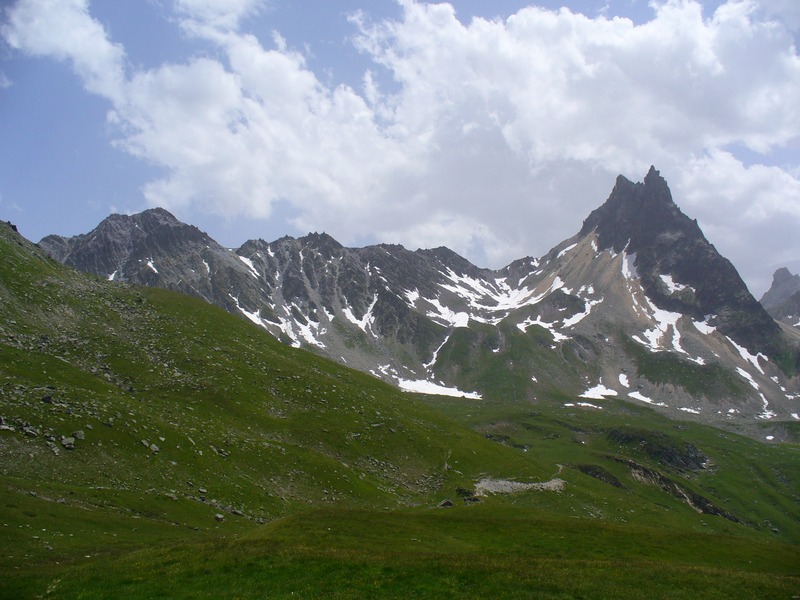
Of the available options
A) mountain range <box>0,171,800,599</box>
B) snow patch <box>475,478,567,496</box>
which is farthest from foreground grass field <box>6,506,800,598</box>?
snow patch <box>475,478,567,496</box>

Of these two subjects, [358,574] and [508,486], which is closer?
[358,574]

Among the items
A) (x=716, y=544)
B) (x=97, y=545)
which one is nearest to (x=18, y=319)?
(x=97, y=545)

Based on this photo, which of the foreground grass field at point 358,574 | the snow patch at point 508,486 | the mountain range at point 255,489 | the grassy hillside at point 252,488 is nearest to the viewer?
the foreground grass field at point 358,574

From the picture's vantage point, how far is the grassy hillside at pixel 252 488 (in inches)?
1132

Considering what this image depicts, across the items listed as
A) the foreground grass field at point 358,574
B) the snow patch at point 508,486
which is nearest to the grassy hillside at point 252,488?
the foreground grass field at point 358,574

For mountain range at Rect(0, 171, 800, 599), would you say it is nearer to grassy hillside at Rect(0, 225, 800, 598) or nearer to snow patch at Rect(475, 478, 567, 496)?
grassy hillside at Rect(0, 225, 800, 598)

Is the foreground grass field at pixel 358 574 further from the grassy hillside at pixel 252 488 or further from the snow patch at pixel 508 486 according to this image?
the snow patch at pixel 508 486

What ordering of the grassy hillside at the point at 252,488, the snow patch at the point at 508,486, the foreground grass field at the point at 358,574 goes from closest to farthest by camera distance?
the foreground grass field at the point at 358,574 → the grassy hillside at the point at 252,488 → the snow patch at the point at 508,486

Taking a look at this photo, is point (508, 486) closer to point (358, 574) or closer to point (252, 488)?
point (252, 488)

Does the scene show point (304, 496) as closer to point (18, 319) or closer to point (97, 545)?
point (97, 545)

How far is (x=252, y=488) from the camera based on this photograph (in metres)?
60.1

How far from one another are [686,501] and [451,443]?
268 feet

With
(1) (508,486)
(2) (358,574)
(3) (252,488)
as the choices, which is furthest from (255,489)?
Answer: (1) (508,486)

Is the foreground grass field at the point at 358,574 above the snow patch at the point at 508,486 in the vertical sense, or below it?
below
